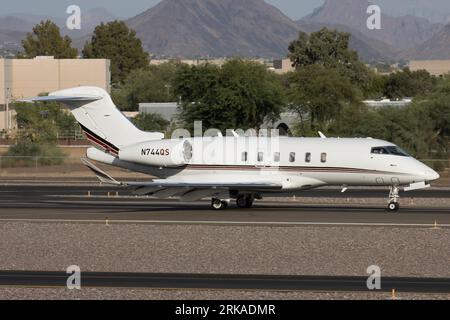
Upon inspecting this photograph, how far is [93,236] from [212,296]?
1052 cm

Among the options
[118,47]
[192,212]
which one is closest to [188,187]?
[192,212]

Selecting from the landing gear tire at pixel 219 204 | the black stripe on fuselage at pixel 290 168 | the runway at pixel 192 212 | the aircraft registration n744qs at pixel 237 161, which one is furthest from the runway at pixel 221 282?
the landing gear tire at pixel 219 204

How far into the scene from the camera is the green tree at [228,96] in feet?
220

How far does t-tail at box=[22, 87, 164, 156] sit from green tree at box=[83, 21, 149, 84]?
14764 centimetres

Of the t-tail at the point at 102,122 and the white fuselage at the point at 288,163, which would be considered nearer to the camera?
the white fuselage at the point at 288,163

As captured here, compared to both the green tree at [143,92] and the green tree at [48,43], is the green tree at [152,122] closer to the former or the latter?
the green tree at [143,92]

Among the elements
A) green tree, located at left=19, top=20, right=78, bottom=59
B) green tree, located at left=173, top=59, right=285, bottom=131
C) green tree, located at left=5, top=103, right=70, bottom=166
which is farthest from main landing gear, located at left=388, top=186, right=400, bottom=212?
green tree, located at left=19, top=20, right=78, bottom=59

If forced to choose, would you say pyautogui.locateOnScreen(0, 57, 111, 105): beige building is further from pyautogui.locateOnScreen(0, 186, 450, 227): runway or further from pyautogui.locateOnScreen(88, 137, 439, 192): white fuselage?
pyautogui.locateOnScreen(88, 137, 439, 192): white fuselage

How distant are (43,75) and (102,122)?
76215 millimetres

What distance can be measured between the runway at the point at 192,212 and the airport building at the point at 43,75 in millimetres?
69125

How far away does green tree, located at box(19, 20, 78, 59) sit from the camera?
180 meters

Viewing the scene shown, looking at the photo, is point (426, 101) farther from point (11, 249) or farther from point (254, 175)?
point (11, 249)

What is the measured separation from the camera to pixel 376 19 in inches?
1553
